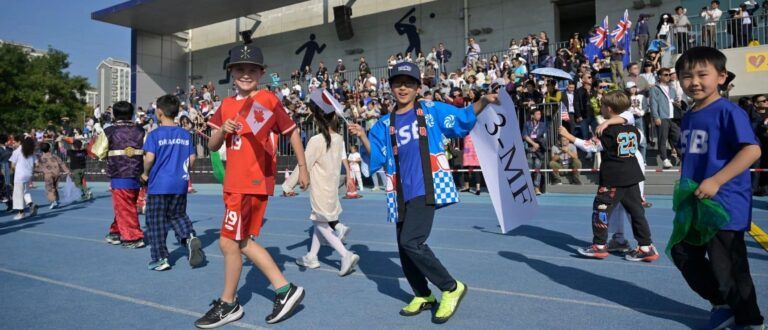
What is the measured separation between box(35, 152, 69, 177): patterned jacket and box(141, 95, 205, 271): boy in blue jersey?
9.03m

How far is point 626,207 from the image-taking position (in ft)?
19.0

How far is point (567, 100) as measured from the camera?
14406 mm

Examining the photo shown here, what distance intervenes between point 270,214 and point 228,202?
24.6 feet

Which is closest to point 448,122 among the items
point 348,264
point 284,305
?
point 284,305

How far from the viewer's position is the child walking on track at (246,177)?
3.91m

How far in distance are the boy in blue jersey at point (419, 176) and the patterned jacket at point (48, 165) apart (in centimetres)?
1263

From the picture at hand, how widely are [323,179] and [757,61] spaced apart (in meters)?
16.4

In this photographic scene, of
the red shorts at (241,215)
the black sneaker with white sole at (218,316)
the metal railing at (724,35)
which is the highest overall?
the metal railing at (724,35)

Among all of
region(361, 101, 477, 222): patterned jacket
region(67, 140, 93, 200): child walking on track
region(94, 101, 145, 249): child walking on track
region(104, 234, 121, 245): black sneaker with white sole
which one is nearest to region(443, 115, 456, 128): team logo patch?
region(361, 101, 477, 222): patterned jacket

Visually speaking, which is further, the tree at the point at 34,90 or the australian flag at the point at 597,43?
the tree at the point at 34,90

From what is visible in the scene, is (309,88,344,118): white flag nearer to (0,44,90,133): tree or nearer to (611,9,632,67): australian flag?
(611,9,632,67): australian flag

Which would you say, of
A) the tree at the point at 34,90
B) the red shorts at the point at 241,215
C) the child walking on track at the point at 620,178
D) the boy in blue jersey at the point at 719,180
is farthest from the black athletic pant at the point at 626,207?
the tree at the point at 34,90

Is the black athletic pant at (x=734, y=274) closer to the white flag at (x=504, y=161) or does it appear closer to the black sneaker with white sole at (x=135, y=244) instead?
the white flag at (x=504, y=161)

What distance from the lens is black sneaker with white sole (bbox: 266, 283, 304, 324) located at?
3.90 m
